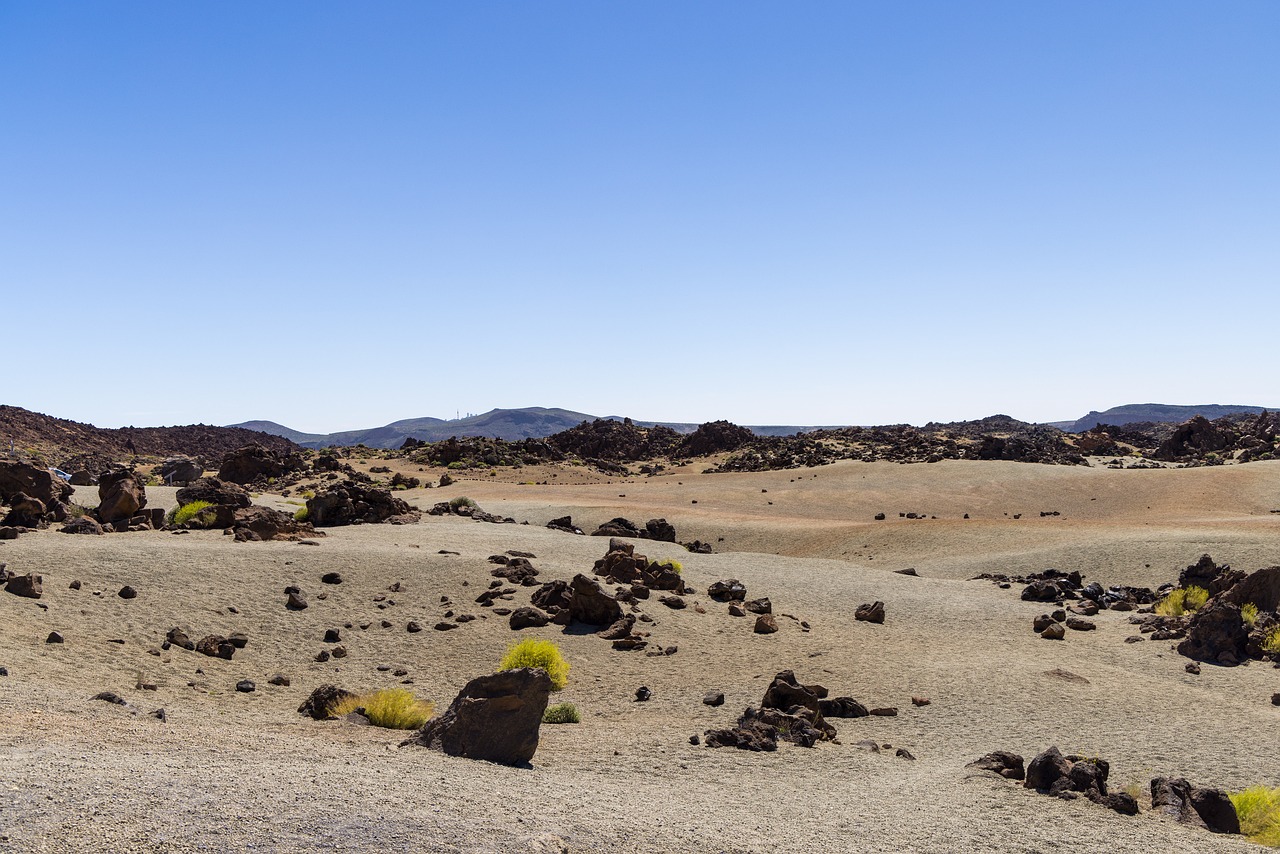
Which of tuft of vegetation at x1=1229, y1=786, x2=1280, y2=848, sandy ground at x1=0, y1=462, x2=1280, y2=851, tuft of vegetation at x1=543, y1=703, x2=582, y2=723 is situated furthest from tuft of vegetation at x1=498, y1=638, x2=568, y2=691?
tuft of vegetation at x1=1229, y1=786, x2=1280, y2=848

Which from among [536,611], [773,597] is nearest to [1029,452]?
[773,597]

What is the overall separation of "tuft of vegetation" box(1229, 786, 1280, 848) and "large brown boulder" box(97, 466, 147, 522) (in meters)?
23.5

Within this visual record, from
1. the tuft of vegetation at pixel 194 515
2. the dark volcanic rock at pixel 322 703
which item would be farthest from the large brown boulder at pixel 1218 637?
the tuft of vegetation at pixel 194 515

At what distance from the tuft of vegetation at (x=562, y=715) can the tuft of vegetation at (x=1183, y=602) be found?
47.3 feet

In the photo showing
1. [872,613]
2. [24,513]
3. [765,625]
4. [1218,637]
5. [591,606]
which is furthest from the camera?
[24,513]

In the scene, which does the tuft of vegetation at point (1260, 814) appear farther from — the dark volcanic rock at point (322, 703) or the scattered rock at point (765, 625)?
the dark volcanic rock at point (322, 703)

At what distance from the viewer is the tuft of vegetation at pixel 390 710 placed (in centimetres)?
1120

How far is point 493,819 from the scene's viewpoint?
7.04 meters

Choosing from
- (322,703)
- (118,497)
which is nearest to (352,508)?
(118,497)

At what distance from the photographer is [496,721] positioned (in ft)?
30.9

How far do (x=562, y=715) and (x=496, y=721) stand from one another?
3.22m

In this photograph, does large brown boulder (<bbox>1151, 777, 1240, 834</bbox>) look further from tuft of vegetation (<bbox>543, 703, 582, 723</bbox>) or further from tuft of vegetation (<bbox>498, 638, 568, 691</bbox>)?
tuft of vegetation (<bbox>498, 638, 568, 691</bbox>)

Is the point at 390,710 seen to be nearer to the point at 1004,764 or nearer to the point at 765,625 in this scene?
the point at 1004,764

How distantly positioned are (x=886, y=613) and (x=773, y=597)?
2755 millimetres
